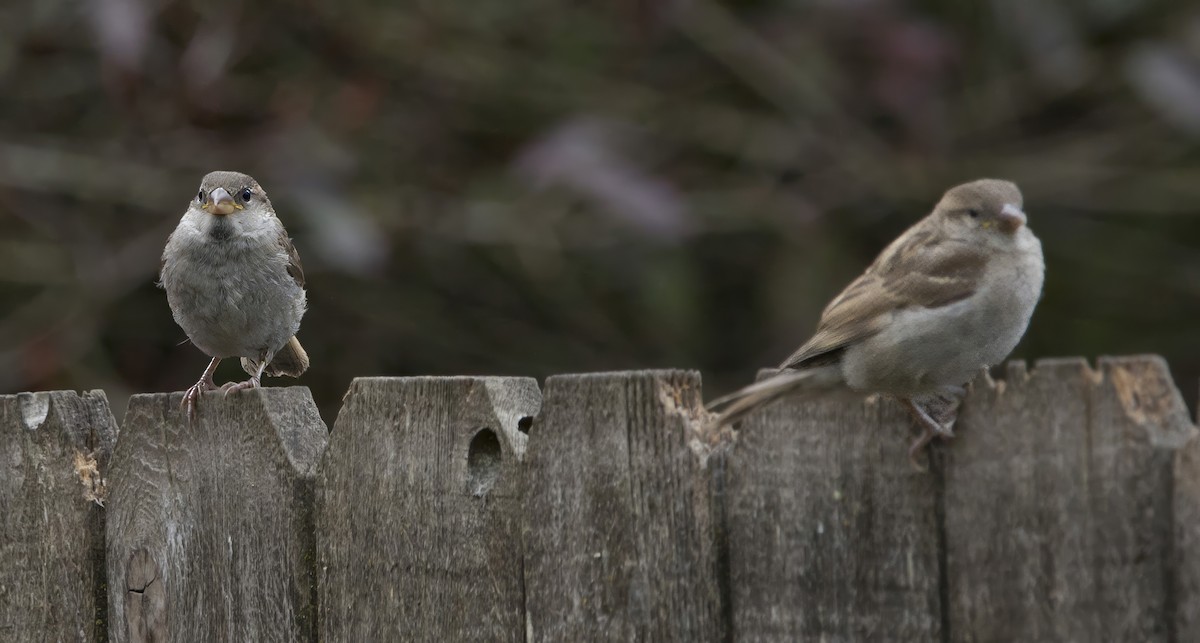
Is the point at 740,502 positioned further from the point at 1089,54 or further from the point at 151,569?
the point at 1089,54

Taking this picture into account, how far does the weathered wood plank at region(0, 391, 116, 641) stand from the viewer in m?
2.64

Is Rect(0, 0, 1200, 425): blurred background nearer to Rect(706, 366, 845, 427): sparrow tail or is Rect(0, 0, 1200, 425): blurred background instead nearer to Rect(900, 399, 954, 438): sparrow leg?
Rect(706, 366, 845, 427): sparrow tail

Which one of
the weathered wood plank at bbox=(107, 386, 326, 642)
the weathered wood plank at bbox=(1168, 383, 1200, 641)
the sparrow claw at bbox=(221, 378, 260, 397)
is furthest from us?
the sparrow claw at bbox=(221, 378, 260, 397)

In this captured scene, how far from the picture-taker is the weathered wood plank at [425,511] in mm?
2170

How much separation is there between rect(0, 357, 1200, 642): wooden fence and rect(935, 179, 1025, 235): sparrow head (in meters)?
1.02

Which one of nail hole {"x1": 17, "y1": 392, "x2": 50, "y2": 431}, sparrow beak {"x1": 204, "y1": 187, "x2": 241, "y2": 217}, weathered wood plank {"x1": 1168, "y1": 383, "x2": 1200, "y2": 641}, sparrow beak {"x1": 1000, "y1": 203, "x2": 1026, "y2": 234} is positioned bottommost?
weathered wood plank {"x1": 1168, "y1": 383, "x2": 1200, "y2": 641}

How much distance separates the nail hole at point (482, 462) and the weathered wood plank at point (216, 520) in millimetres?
326

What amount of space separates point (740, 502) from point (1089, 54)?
3.48 m

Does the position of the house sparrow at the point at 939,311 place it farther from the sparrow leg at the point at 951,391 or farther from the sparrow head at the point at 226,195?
the sparrow head at the point at 226,195

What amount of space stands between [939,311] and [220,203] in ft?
6.20

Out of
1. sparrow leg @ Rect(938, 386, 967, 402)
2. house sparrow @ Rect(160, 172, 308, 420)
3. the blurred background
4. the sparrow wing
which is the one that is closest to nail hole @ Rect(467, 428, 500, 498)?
the sparrow wing

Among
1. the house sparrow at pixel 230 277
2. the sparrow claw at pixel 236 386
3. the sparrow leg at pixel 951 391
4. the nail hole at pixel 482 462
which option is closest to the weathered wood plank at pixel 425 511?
the nail hole at pixel 482 462

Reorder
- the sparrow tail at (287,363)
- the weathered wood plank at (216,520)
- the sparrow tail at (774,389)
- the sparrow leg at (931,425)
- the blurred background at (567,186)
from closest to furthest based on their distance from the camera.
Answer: the sparrow leg at (931,425) → the sparrow tail at (774,389) → the weathered wood plank at (216,520) → the sparrow tail at (287,363) → the blurred background at (567,186)

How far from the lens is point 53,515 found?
268 centimetres
